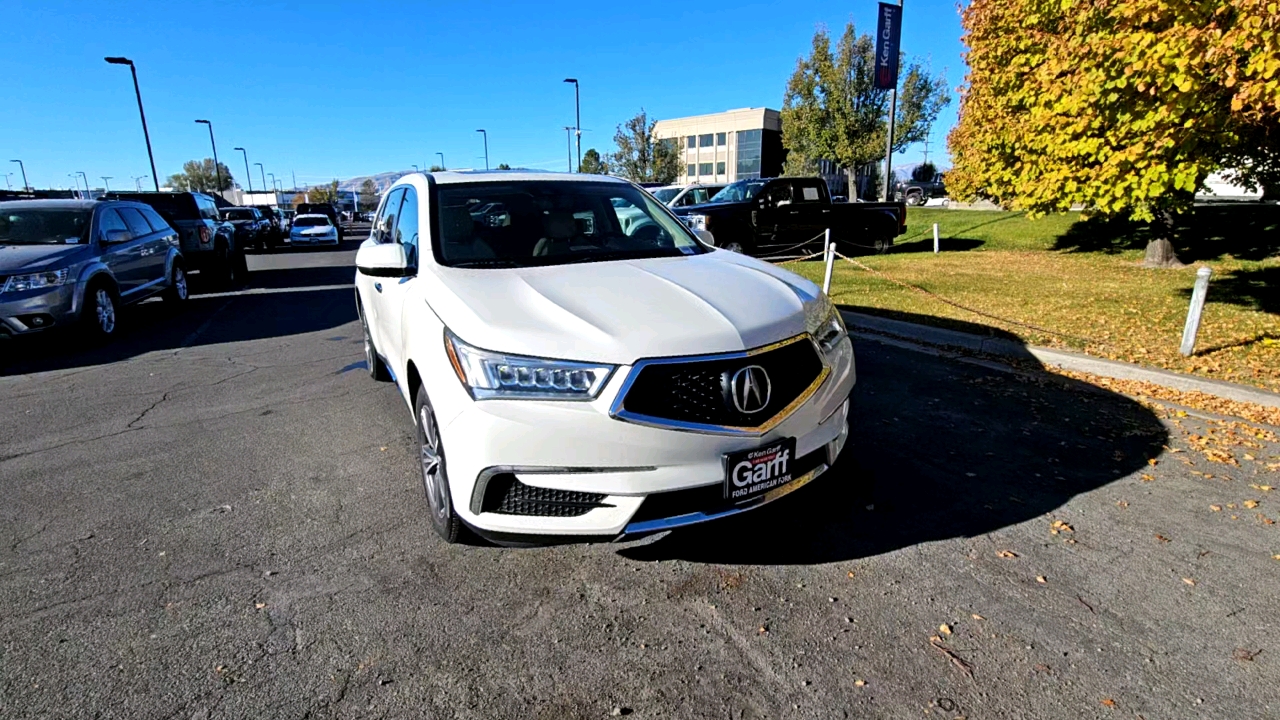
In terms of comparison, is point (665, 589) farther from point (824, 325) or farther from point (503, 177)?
point (503, 177)

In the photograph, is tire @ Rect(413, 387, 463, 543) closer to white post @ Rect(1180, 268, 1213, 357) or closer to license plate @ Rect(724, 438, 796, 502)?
license plate @ Rect(724, 438, 796, 502)

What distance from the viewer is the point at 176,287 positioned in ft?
33.3

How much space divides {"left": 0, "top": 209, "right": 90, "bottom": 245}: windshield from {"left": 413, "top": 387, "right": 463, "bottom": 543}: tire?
7.39 m

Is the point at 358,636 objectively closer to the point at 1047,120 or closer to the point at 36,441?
the point at 36,441

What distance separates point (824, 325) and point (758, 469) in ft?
2.67

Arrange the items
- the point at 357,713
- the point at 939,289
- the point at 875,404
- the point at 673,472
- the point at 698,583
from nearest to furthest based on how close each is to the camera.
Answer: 1. the point at 357,713
2. the point at 673,472
3. the point at 698,583
4. the point at 875,404
5. the point at 939,289

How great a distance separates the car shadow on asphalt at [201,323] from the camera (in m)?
6.99

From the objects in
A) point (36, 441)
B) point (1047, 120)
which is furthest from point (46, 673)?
point (1047, 120)

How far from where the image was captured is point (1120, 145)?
19.6 ft

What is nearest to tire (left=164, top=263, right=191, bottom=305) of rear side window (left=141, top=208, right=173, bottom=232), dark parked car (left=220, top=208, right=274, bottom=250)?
rear side window (left=141, top=208, right=173, bottom=232)

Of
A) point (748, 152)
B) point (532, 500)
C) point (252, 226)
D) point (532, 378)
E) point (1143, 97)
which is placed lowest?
point (532, 500)

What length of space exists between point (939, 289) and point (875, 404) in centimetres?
594

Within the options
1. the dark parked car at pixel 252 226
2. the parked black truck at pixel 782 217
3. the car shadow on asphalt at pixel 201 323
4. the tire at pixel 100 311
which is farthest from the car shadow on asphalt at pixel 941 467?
the dark parked car at pixel 252 226

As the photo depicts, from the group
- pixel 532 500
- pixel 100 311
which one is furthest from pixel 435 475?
pixel 100 311
